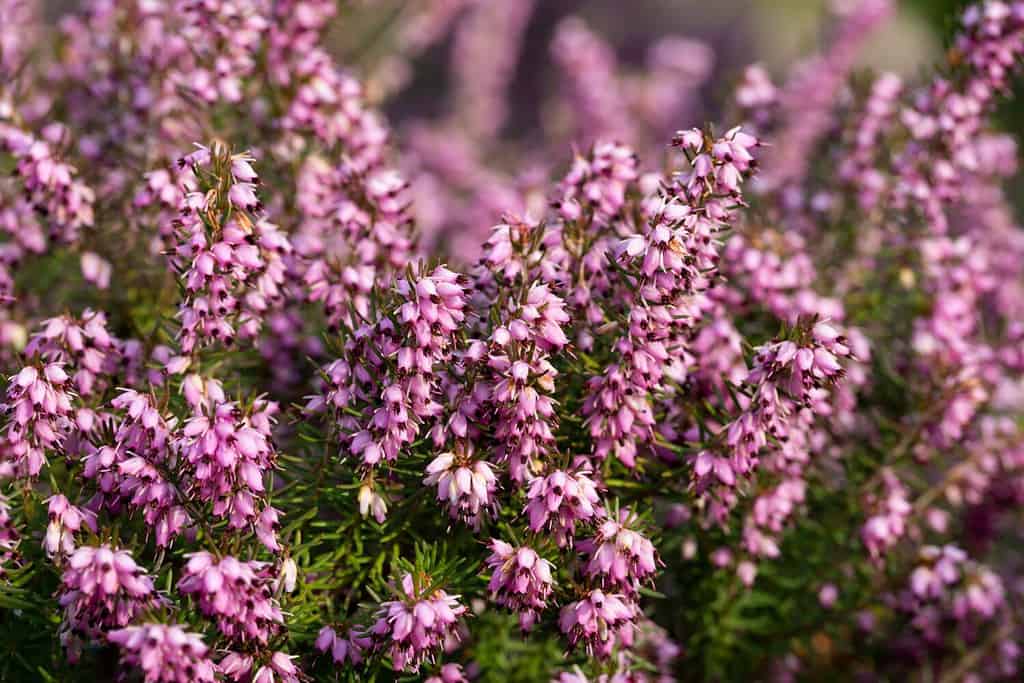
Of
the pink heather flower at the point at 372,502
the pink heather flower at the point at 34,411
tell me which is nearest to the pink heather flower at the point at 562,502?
the pink heather flower at the point at 372,502

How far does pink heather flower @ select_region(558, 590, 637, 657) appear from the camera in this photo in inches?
Result: 118

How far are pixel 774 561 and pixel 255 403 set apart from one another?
2.68 m

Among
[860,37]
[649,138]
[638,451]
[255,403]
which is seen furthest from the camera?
→ [649,138]

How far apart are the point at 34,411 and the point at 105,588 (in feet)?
2.19

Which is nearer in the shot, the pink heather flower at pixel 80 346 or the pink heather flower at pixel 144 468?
the pink heather flower at pixel 144 468

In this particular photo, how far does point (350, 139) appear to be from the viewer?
4547 millimetres

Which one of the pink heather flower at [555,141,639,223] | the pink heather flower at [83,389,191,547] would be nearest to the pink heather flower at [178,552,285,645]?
the pink heather flower at [83,389,191,547]

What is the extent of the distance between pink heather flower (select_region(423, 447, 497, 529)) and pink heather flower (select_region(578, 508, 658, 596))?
1.15 ft

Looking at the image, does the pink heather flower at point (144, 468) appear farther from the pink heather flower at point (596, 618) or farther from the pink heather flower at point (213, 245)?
the pink heather flower at point (596, 618)

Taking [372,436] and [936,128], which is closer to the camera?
[372,436]

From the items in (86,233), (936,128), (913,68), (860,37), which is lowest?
(86,233)

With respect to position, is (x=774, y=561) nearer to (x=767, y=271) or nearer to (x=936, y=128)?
(x=767, y=271)

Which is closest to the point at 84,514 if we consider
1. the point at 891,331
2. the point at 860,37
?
the point at 891,331

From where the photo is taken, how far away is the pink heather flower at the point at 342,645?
3.18 meters
